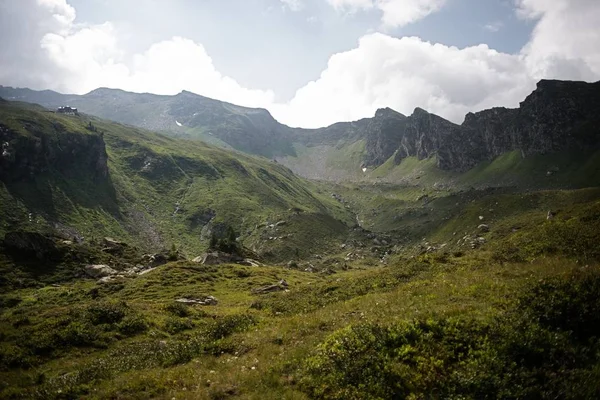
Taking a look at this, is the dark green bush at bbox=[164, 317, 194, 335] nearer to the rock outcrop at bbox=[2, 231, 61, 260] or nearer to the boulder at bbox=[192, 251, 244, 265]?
the rock outcrop at bbox=[2, 231, 61, 260]

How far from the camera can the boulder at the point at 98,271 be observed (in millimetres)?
69688

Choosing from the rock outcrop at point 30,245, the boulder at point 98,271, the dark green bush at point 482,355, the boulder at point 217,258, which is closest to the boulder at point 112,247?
the boulder at point 98,271

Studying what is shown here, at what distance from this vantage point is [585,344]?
1225 cm

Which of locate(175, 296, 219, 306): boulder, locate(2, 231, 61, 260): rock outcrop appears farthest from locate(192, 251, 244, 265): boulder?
locate(175, 296, 219, 306): boulder

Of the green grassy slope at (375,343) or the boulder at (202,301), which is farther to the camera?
the boulder at (202,301)

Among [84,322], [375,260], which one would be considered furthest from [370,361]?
[375,260]

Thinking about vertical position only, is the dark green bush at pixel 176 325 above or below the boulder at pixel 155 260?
above

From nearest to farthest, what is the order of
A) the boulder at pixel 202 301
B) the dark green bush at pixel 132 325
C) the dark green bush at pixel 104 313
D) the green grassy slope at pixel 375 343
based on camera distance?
the green grassy slope at pixel 375 343 < the dark green bush at pixel 132 325 < the dark green bush at pixel 104 313 < the boulder at pixel 202 301

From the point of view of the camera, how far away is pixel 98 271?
70812mm

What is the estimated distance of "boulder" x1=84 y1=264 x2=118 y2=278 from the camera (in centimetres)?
6969

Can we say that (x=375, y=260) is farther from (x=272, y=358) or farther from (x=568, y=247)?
(x=272, y=358)

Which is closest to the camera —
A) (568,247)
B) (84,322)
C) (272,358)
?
(272,358)

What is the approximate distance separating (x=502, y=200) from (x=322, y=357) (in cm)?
16601

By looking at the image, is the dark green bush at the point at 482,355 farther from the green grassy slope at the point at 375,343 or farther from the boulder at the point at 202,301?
the boulder at the point at 202,301
